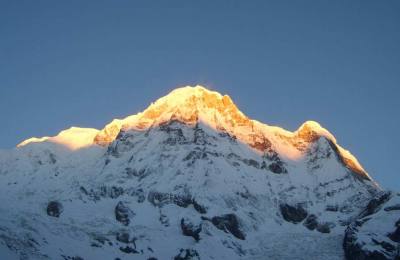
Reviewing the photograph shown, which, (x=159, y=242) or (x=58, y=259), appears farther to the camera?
(x=159, y=242)

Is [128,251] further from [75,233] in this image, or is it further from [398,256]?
[398,256]

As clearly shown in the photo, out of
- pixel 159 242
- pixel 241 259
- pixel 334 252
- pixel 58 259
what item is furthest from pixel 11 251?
pixel 334 252

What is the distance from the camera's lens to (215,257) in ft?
632

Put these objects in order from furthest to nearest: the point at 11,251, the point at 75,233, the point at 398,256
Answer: the point at 75,233 → the point at 398,256 → the point at 11,251

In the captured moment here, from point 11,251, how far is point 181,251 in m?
39.4

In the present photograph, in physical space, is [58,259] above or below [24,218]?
below

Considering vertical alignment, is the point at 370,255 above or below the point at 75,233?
below

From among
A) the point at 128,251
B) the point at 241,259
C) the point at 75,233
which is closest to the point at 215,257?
the point at 241,259

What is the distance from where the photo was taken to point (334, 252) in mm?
195875

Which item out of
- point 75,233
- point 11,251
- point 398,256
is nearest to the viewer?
point 11,251

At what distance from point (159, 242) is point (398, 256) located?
5207 centimetres

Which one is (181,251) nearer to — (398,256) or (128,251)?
(128,251)

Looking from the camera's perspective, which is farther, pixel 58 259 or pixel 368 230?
pixel 368 230

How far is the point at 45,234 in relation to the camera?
188250 millimetres
